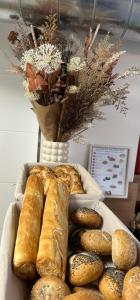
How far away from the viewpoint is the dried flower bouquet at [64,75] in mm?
1170

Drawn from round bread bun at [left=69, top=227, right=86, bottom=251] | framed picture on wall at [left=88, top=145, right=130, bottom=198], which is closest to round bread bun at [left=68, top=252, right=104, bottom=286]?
round bread bun at [left=69, top=227, right=86, bottom=251]

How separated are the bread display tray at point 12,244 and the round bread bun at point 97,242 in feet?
0.21

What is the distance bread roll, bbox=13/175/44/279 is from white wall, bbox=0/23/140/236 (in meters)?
0.91

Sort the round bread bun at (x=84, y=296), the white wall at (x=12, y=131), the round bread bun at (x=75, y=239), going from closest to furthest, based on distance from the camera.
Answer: the round bread bun at (x=84, y=296) → the round bread bun at (x=75, y=239) → the white wall at (x=12, y=131)

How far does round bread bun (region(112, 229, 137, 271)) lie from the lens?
614 mm

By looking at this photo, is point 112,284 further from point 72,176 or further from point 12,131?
point 12,131

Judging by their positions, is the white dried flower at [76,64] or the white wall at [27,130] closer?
the white dried flower at [76,64]

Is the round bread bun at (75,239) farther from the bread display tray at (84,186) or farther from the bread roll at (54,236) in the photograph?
the bread display tray at (84,186)

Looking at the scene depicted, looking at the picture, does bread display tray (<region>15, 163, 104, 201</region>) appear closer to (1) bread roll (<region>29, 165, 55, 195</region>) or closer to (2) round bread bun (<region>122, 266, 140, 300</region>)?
(1) bread roll (<region>29, 165, 55, 195</region>)

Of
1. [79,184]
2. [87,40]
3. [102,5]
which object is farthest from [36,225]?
[102,5]

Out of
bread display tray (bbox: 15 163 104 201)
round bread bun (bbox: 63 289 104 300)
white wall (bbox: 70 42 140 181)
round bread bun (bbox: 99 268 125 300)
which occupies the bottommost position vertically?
round bread bun (bbox: 99 268 125 300)

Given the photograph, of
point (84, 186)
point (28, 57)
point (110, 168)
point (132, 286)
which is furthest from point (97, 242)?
point (110, 168)

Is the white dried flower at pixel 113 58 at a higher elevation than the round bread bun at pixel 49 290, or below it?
higher

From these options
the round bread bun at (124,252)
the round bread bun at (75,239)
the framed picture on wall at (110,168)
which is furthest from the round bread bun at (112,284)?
the framed picture on wall at (110,168)
